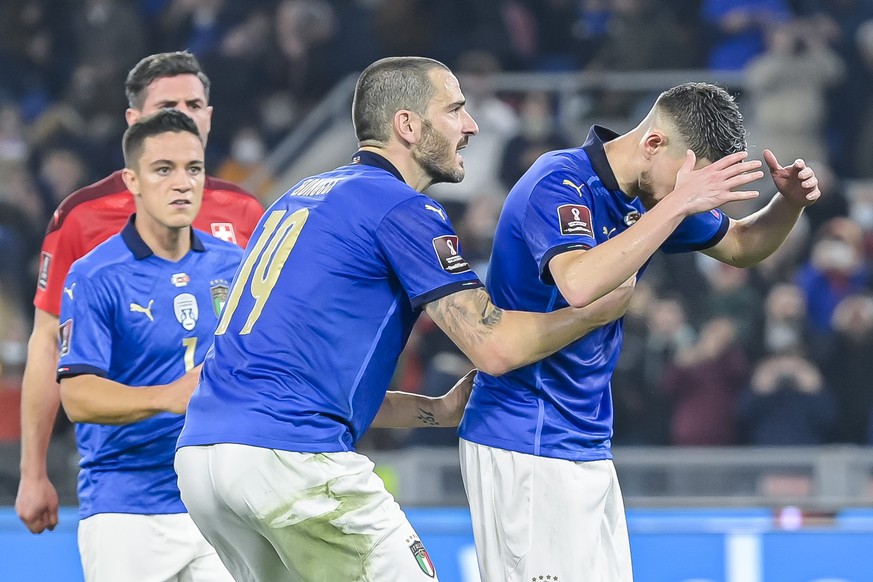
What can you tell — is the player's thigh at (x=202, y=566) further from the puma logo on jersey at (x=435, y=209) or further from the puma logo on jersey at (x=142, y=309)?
the puma logo on jersey at (x=435, y=209)

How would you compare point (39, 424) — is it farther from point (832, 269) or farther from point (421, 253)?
point (832, 269)

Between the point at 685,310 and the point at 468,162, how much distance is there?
2247mm

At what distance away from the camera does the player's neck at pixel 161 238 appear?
14.0 feet

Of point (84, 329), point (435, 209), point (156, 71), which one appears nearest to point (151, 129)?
point (156, 71)

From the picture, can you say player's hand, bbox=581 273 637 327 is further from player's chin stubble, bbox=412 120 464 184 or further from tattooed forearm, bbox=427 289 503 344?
player's chin stubble, bbox=412 120 464 184

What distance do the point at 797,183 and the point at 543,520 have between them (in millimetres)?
1241

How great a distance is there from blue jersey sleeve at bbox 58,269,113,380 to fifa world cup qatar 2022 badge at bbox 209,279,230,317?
32 centimetres

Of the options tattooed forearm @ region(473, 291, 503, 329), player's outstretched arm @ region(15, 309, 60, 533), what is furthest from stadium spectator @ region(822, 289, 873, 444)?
tattooed forearm @ region(473, 291, 503, 329)

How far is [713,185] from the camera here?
3.32 metres

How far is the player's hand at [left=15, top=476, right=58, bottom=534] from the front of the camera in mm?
A: 4477

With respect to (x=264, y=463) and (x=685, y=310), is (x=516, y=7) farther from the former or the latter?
(x=264, y=463)

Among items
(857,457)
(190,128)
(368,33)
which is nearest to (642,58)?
(368,33)

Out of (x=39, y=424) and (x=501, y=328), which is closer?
(x=501, y=328)

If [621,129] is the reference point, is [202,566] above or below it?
below
